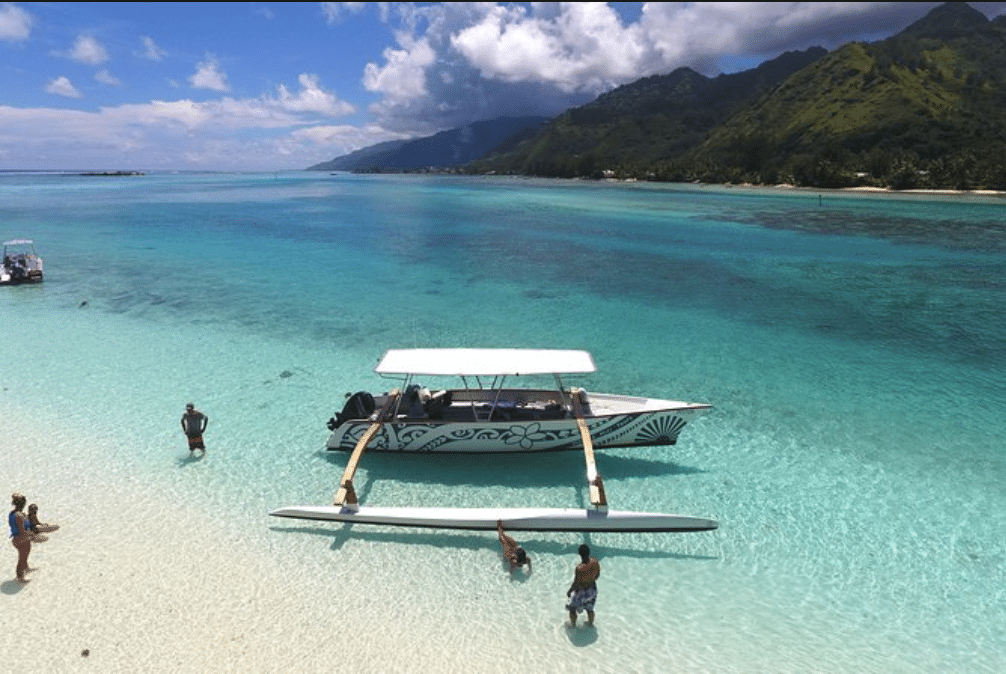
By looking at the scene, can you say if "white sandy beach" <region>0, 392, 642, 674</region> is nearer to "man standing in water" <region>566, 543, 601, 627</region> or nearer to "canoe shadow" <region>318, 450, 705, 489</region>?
"man standing in water" <region>566, 543, 601, 627</region>

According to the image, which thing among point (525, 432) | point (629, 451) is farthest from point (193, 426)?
point (629, 451)

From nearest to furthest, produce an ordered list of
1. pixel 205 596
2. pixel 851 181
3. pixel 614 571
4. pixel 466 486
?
1. pixel 205 596
2. pixel 614 571
3. pixel 466 486
4. pixel 851 181

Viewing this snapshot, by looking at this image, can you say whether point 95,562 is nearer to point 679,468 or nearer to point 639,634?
point 639,634

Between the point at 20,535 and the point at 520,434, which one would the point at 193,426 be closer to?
the point at 20,535

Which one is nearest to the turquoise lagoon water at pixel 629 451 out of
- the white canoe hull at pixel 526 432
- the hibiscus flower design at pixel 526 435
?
the white canoe hull at pixel 526 432

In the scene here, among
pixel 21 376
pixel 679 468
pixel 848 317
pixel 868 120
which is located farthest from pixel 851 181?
pixel 21 376

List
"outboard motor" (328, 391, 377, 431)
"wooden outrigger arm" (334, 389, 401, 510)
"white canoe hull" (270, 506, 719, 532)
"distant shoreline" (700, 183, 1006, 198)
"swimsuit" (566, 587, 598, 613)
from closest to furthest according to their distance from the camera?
"swimsuit" (566, 587, 598, 613)
"white canoe hull" (270, 506, 719, 532)
"wooden outrigger arm" (334, 389, 401, 510)
"outboard motor" (328, 391, 377, 431)
"distant shoreline" (700, 183, 1006, 198)

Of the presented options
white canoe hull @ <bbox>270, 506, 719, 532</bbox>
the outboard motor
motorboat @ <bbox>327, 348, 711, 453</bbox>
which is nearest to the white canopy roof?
motorboat @ <bbox>327, 348, 711, 453</bbox>
